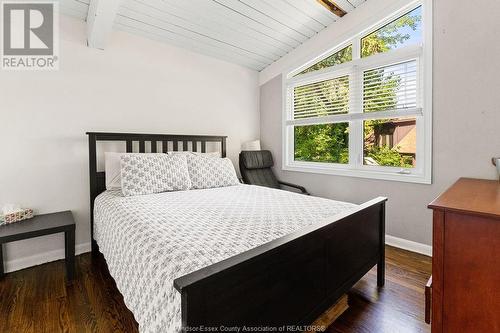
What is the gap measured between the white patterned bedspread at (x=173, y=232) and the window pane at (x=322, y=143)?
47.5 inches

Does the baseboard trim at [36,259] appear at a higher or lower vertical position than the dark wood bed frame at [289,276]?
lower

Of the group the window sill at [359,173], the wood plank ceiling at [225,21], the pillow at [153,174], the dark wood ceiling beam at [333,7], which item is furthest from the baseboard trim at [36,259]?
the dark wood ceiling beam at [333,7]

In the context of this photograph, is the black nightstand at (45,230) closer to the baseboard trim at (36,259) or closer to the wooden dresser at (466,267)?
the baseboard trim at (36,259)

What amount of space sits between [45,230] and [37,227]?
92 mm

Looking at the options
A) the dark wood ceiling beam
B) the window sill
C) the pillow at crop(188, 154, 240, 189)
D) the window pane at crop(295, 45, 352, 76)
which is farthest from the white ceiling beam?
the window sill

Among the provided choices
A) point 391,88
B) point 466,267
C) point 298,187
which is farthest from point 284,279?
point 391,88

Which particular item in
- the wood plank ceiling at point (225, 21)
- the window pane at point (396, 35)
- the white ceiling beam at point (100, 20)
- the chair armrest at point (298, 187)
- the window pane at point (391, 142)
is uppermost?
the wood plank ceiling at point (225, 21)

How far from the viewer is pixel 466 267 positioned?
3.51 feet

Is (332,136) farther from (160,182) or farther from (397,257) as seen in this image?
(160,182)

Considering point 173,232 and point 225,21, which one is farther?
point 225,21

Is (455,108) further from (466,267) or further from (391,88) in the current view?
(466,267)

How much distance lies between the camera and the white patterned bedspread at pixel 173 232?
1027mm

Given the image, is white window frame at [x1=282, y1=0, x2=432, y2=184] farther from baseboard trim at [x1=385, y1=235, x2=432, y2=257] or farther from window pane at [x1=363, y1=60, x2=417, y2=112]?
baseboard trim at [x1=385, y1=235, x2=432, y2=257]

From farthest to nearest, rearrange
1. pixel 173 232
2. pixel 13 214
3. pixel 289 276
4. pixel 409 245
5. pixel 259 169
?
1. pixel 259 169
2. pixel 409 245
3. pixel 13 214
4. pixel 173 232
5. pixel 289 276
